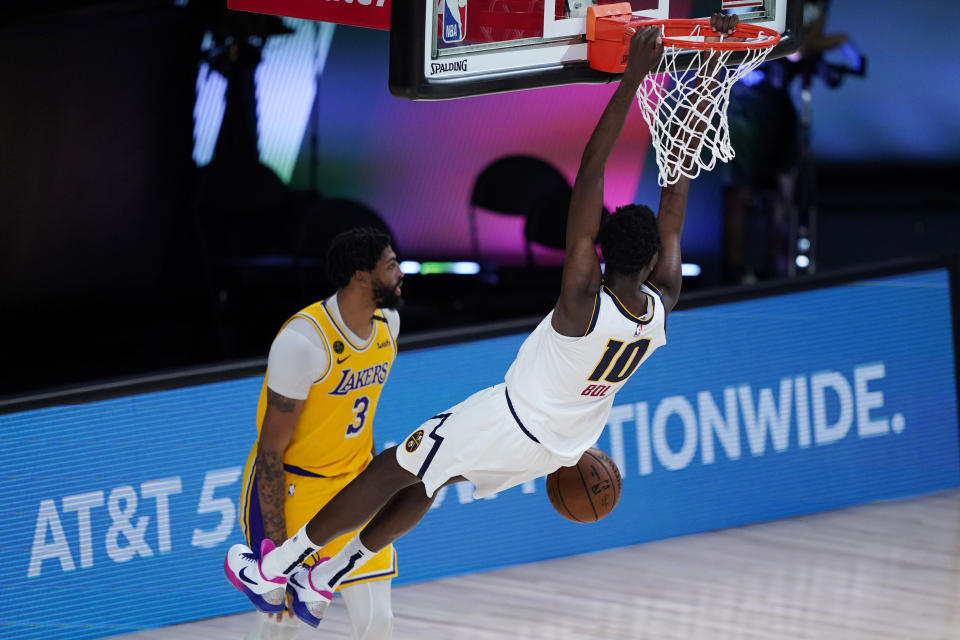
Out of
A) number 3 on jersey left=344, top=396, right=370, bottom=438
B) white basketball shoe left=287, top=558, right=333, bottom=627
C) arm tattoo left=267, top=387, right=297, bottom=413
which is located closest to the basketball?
number 3 on jersey left=344, top=396, right=370, bottom=438

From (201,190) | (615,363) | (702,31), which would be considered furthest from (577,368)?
(201,190)

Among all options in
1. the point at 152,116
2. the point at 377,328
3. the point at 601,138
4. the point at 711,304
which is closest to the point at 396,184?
the point at 152,116

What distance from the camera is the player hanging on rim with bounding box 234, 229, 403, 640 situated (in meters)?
4.42

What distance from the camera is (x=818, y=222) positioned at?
40.9 ft

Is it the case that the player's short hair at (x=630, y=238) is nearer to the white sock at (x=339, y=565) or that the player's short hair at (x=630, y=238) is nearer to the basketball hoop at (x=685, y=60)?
the basketball hoop at (x=685, y=60)

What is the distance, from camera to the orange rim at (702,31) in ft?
13.6

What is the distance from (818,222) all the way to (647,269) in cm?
873

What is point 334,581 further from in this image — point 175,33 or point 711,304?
point 175,33

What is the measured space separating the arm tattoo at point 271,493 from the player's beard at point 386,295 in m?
0.64

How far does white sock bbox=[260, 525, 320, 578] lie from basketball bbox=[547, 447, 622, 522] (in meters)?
0.89

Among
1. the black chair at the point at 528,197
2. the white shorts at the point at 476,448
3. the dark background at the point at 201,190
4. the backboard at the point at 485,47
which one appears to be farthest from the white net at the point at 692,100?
the black chair at the point at 528,197

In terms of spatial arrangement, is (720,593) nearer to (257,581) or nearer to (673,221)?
(673,221)

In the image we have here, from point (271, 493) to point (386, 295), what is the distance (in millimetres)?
798

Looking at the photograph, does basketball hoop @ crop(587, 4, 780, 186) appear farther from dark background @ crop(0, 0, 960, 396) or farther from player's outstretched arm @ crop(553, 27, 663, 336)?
dark background @ crop(0, 0, 960, 396)
